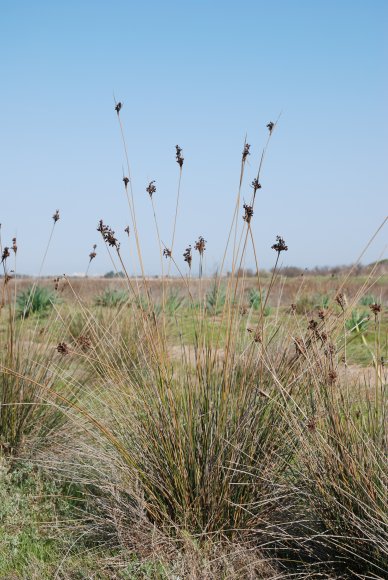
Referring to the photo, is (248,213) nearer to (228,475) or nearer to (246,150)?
(246,150)

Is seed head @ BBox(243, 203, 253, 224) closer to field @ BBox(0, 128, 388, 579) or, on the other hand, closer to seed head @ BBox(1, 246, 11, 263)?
field @ BBox(0, 128, 388, 579)

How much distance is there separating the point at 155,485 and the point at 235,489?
0.32 meters

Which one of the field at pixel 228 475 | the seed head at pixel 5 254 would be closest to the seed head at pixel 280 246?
the field at pixel 228 475

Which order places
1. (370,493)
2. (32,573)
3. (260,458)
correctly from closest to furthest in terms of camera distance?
(370,493) < (32,573) < (260,458)

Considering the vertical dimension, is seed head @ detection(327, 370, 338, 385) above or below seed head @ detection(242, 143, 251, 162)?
below

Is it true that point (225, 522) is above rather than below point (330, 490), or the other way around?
below

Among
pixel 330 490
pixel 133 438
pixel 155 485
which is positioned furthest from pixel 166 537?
pixel 330 490

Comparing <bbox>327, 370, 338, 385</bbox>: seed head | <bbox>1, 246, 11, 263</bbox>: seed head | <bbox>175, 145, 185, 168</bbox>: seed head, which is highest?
<bbox>175, 145, 185, 168</bbox>: seed head

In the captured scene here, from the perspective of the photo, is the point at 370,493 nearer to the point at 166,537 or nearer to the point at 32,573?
the point at 166,537

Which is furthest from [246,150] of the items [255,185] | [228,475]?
[228,475]

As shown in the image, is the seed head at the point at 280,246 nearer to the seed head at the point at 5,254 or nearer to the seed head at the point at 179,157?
the seed head at the point at 179,157

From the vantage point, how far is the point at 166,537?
8.29ft

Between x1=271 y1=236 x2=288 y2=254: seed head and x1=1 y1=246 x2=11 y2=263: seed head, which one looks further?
x1=1 y1=246 x2=11 y2=263: seed head

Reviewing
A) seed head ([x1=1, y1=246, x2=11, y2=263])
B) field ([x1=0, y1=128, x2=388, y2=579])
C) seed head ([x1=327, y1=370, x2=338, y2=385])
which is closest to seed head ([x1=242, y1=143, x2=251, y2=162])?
field ([x1=0, y1=128, x2=388, y2=579])
